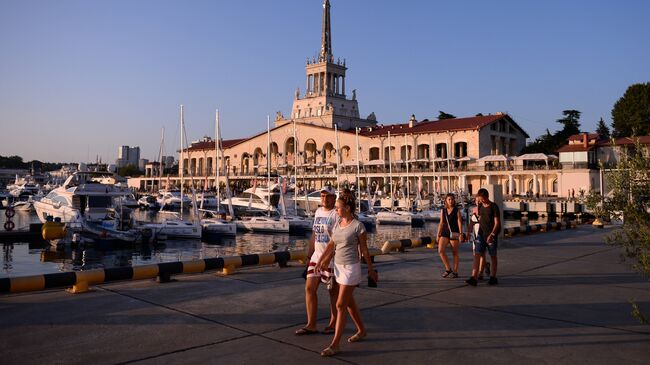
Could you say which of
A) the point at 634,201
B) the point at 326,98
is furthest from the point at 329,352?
the point at 326,98

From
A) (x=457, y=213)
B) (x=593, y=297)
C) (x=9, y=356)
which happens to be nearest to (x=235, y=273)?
(x=457, y=213)

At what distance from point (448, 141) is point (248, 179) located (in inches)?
1545

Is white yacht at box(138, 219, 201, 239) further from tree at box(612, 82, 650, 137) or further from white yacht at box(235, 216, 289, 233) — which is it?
tree at box(612, 82, 650, 137)

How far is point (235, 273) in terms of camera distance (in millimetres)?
11289

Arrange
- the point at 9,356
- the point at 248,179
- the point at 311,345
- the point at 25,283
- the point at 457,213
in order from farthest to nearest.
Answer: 1. the point at 248,179
2. the point at 457,213
3. the point at 25,283
4. the point at 311,345
5. the point at 9,356

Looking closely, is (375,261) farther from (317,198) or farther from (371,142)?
(371,142)

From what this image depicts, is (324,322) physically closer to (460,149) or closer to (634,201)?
(634,201)

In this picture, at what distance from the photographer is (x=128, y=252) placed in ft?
88.8

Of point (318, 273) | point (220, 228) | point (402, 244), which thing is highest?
point (318, 273)

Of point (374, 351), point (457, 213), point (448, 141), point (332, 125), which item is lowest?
point (374, 351)

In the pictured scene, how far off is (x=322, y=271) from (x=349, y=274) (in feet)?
1.63

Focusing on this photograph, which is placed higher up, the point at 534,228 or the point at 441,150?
the point at 441,150

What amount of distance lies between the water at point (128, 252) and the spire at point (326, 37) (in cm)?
8349

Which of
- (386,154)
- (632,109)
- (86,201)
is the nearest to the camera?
(86,201)
